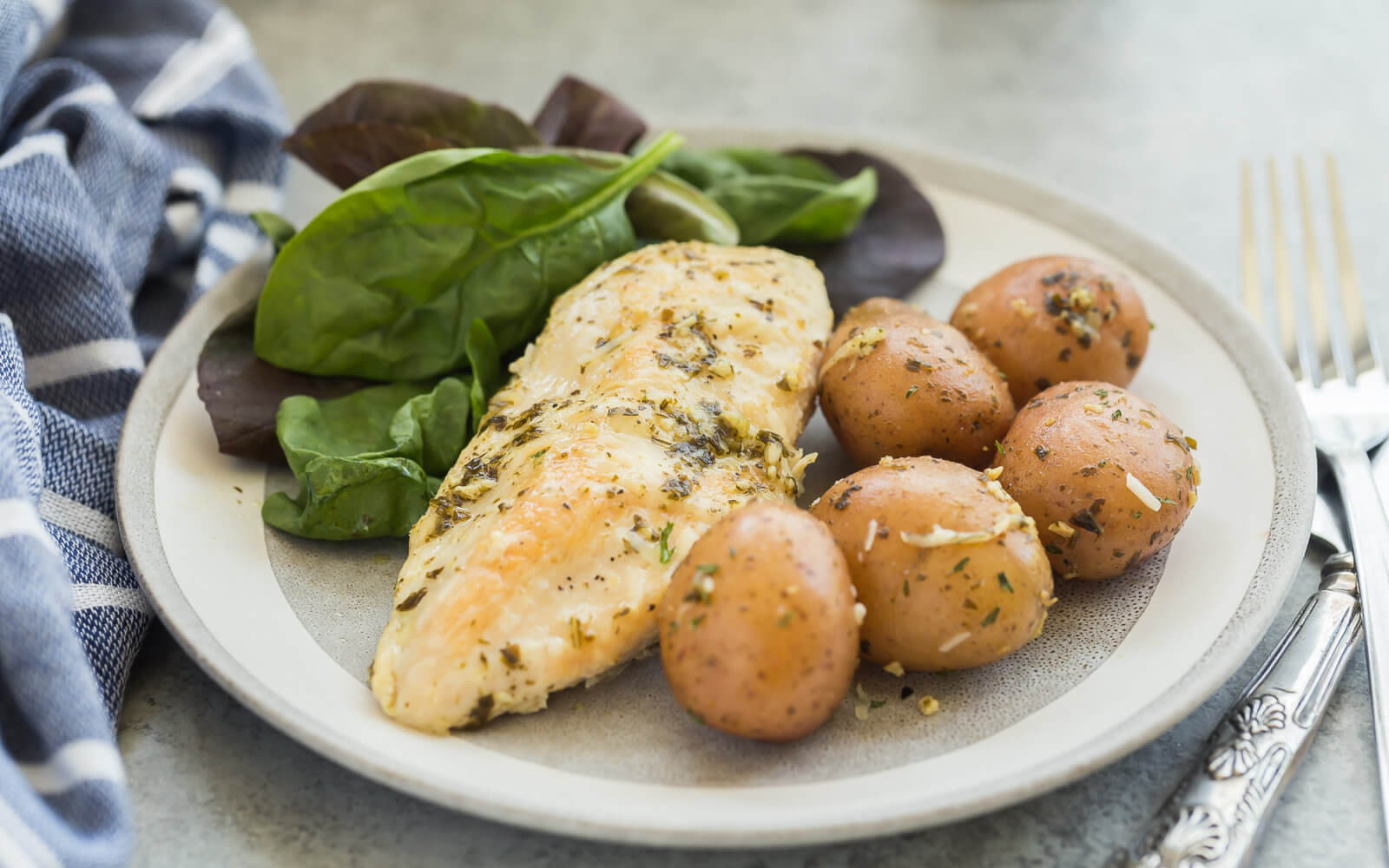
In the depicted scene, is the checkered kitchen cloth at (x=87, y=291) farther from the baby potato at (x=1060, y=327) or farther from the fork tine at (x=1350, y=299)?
the fork tine at (x=1350, y=299)

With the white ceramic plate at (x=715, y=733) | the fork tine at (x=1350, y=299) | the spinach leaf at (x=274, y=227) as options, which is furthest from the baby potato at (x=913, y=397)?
the spinach leaf at (x=274, y=227)

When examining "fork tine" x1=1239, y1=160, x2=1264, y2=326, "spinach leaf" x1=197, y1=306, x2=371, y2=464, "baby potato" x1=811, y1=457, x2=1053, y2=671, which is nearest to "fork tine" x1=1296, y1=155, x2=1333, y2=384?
"fork tine" x1=1239, y1=160, x2=1264, y2=326

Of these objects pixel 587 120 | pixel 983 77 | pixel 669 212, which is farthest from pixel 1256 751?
pixel 983 77

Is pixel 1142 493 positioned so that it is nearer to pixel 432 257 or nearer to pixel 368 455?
pixel 368 455

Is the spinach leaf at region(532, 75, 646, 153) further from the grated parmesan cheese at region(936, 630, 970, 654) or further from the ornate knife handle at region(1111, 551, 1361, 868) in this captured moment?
the ornate knife handle at region(1111, 551, 1361, 868)

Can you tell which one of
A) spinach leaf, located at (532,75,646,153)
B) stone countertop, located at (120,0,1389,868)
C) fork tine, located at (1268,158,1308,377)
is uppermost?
spinach leaf, located at (532,75,646,153)
